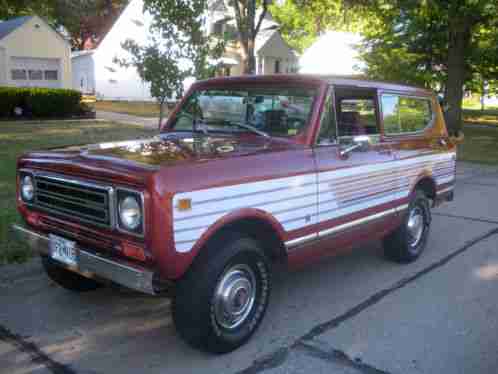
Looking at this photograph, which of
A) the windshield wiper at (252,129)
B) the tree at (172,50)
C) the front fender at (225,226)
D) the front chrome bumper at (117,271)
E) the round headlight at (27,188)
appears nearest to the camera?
the front chrome bumper at (117,271)

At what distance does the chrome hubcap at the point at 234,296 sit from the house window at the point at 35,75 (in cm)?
2712

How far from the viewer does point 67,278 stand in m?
4.48

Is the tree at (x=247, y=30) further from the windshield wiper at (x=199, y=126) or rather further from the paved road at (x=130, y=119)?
the windshield wiper at (x=199, y=126)

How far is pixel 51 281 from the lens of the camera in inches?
193

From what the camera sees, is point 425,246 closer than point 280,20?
Yes

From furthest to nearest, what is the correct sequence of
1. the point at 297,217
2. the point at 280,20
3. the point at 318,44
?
1. the point at 280,20
2. the point at 318,44
3. the point at 297,217

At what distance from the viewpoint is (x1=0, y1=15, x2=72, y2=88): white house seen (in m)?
26.2

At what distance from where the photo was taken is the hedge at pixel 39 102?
19.6 meters

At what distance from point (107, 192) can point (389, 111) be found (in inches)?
127

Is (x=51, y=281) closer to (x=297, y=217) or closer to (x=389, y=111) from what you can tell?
(x=297, y=217)

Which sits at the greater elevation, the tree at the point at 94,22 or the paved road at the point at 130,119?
the tree at the point at 94,22

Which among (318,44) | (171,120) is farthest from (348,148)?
(318,44)

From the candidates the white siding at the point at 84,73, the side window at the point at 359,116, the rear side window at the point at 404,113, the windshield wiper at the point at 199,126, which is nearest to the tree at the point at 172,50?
the windshield wiper at the point at 199,126

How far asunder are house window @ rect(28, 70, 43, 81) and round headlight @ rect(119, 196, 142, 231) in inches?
1068
